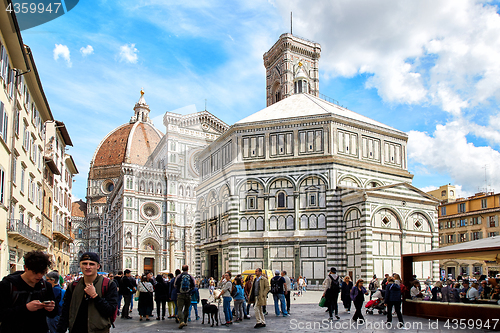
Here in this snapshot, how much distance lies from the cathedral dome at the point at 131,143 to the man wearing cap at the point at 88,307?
96.2 meters

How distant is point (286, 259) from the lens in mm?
32312

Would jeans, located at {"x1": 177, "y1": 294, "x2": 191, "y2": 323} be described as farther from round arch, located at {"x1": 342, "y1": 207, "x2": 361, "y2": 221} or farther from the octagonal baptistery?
the octagonal baptistery

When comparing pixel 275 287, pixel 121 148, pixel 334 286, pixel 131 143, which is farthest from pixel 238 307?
pixel 121 148

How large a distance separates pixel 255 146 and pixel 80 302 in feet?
96.2

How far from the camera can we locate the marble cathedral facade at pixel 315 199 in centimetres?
3084

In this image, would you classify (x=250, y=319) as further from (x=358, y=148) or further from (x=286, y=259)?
(x=358, y=148)

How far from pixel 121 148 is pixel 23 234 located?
9714cm

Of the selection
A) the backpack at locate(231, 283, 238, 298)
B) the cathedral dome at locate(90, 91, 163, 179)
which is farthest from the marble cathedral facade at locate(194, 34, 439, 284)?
the cathedral dome at locate(90, 91, 163, 179)

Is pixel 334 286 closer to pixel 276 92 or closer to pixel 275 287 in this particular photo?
pixel 275 287

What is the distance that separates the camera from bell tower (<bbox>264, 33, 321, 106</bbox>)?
226 ft

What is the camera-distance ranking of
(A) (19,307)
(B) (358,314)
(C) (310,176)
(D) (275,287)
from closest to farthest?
(A) (19,307), (B) (358,314), (D) (275,287), (C) (310,176)

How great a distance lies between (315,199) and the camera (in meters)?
32.7

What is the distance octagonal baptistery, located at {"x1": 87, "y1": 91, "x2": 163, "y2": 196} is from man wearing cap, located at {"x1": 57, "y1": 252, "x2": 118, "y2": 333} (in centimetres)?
9740

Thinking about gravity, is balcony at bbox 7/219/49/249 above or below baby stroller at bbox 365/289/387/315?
above
